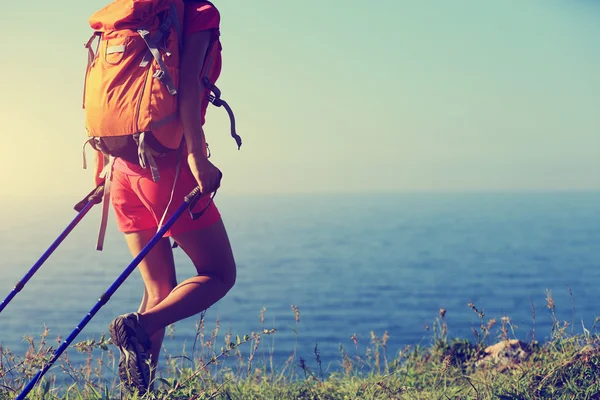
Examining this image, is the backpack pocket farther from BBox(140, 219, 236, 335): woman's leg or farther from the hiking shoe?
the hiking shoe

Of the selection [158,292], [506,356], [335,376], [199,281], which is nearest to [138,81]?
[199,281]

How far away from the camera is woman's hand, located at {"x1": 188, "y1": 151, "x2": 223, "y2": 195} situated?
12.2ft

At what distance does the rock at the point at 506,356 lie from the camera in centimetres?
527

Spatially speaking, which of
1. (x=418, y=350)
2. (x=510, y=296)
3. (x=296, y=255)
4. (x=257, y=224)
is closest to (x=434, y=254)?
(x=296, y=255)

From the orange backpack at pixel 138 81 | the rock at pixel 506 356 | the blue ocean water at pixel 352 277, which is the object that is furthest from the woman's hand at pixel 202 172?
the rock at pixel 506 356

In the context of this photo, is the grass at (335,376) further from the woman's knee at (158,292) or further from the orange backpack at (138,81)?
the orange backpack at (138,81)

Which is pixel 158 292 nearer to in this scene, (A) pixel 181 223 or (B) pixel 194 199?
(A) pixel 181 223

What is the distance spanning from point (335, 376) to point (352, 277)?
79.6 metres

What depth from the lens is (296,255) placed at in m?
110

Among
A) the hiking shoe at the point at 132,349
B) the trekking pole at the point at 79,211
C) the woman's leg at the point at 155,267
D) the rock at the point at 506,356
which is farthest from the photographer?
the rock at the point at 506,356

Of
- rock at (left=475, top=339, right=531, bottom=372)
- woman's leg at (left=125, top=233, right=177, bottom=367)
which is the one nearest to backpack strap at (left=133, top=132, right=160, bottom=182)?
woman's leg at (left=125, top=233, right=177, bottom=367)

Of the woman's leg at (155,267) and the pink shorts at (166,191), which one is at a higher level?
the pink shorts at (166,191)

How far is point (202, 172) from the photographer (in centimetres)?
374

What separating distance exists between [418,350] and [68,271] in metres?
90.3
